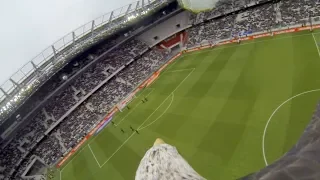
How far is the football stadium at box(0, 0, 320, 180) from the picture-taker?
2588 centimetres

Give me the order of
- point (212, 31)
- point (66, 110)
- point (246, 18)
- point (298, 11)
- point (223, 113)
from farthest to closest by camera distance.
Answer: point (212, 31) → point (246, 18) → point (66, 110) → point (298, 11) → point (223, 113)

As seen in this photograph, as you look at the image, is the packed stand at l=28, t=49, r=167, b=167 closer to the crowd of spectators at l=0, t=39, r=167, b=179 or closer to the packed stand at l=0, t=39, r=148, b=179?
the crowd of spectators at l=0, t=39, r=167, b=179

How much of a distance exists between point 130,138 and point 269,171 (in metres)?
32.3

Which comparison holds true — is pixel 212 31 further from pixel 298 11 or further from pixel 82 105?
pixel 82 105

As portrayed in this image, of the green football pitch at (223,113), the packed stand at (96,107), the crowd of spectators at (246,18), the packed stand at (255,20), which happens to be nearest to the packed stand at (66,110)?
the packed stand at (96,107)

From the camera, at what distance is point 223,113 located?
29.9 m

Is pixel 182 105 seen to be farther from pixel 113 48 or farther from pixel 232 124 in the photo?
pixel 113 48

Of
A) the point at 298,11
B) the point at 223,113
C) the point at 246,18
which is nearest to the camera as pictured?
the point at 223,113

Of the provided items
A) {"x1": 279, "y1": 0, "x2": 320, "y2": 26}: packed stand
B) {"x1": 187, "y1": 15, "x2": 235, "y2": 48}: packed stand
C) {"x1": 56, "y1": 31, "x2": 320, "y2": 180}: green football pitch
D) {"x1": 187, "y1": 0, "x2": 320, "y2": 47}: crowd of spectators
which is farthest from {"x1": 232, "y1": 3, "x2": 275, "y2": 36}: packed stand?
{"x1": 56, "y1": 31, "x2": 320, "y2": 180}: green football pitch

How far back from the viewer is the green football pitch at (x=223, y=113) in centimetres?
2383

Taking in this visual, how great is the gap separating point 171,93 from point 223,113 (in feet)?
43.9

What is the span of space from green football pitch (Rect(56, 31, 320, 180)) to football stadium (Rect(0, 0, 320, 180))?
14cm

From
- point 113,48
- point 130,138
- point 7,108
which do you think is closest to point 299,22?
point 130,138

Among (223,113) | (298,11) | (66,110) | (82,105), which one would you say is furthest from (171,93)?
(298,11)
